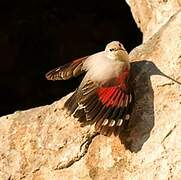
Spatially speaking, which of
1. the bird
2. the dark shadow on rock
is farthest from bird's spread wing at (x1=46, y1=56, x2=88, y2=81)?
the dark shadow on rock

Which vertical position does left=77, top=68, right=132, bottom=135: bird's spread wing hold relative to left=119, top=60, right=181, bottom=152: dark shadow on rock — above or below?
above

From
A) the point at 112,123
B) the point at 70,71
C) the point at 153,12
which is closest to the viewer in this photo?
the point at 112,123

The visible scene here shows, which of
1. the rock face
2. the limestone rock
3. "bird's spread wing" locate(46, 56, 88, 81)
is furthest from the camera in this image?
the limestone rock

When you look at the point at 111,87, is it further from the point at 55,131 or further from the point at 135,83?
the point at 55,131

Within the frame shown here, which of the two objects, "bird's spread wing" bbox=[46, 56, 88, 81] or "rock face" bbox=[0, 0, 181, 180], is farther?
"bird's spread wing" bbox=[46, 56, 88, 81]

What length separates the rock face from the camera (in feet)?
6.07

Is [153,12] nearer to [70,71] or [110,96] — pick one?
[70,71]

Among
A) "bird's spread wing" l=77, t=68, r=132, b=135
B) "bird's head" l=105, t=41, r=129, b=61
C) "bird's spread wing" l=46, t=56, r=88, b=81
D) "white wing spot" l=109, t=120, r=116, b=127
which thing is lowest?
"white wing spot" l=109, t=120, r=116, b=127

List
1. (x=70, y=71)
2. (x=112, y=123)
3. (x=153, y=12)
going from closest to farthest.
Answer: (x=112, y=123), (x=70, y=71), (x=153, y=12)

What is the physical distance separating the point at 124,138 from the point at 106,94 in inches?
4.9

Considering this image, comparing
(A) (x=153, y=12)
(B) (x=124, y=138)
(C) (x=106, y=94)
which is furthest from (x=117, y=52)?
(A) (x=153, y=12)

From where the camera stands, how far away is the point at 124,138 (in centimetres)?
189

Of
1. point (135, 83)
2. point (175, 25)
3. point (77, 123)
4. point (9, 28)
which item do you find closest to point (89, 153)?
point (77, 123)

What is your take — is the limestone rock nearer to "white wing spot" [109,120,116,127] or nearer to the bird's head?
the bird's head
